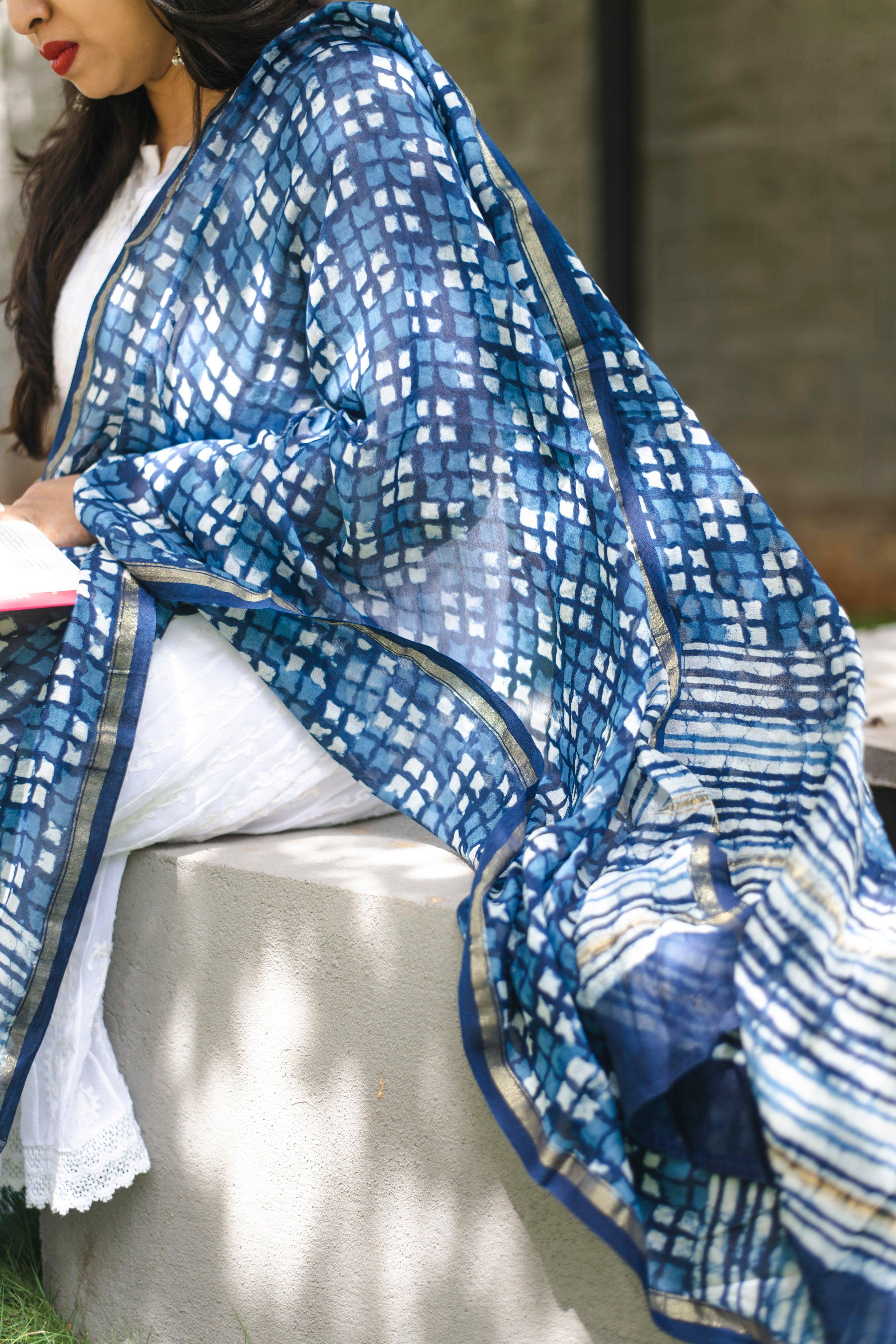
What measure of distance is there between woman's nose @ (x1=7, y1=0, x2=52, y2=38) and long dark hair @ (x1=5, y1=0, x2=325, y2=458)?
14cm

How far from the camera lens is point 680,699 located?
141 centimetres

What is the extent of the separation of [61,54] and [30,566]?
71cm

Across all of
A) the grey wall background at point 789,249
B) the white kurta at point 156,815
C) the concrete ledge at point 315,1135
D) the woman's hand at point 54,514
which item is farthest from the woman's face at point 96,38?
the grey wall background at point 789,249

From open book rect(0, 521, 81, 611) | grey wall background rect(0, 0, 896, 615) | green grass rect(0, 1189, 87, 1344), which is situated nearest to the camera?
open book rect(0, 521, 81, 611)

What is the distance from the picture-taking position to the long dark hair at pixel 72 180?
5.38 ft

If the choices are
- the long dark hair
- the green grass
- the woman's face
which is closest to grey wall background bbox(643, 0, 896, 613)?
the long dark hair

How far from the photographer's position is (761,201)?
508 cm

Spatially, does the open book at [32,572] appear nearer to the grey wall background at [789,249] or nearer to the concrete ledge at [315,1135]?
the concrete ledge at [315,1135]

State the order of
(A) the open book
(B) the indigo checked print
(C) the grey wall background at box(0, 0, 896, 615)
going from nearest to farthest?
(B) the indigo checked print
(A) the open book
(C) the grey wall background at box(0, 0, 896, 615)

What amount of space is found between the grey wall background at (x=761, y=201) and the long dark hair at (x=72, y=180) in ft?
10.7

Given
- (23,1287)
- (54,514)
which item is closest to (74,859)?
(54,514)

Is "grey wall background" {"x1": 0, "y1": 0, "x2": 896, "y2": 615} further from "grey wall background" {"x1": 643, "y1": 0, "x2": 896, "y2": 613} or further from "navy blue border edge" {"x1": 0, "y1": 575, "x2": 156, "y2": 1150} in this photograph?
"navy blue border edge" {"x1": 0, "y1": 575, "x2": 156, "y2": 1150}

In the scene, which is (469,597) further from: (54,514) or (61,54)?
(61,54)

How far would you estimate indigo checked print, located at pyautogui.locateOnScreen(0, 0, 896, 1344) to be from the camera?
1171mm
